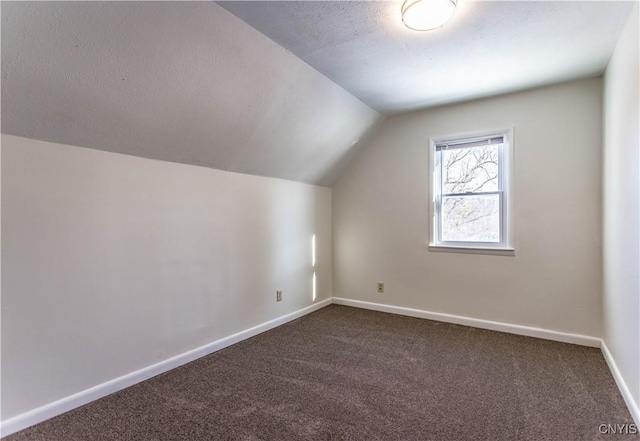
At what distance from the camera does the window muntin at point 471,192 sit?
10.5ft

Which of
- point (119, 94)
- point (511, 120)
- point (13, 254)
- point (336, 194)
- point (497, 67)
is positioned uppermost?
point (497, 67)

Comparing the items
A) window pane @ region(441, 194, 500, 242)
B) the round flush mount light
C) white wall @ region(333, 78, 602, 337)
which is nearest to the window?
window pane @ region(441, 194, 500, 242)

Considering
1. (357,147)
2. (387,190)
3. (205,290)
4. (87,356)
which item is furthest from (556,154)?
(87,356)

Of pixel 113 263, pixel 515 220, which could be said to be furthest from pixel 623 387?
pixel 113 263

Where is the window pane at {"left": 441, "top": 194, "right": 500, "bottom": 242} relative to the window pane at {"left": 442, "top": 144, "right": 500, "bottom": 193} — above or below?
below

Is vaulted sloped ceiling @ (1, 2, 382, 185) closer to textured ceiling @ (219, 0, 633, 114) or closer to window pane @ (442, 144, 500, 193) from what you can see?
textured ceiling @ (219, 0, 633, 114)

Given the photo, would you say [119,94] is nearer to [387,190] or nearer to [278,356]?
[278,356]

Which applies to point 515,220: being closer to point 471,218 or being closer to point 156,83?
point 471,218

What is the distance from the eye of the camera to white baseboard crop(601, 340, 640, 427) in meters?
A: 1.73

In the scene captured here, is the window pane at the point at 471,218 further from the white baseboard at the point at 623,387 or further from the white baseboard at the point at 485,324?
the white baseboard at the point at 623,387

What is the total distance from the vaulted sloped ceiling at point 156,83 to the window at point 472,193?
4.62 ft

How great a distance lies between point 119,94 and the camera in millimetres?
1850

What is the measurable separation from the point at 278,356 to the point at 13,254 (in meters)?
1.82

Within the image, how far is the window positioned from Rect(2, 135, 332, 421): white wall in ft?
6.19
